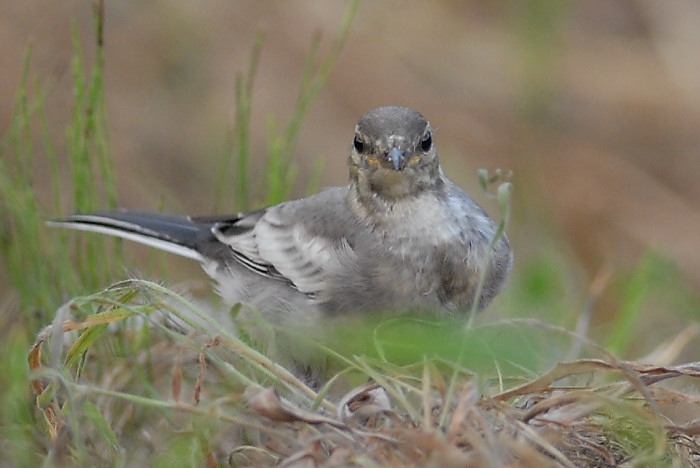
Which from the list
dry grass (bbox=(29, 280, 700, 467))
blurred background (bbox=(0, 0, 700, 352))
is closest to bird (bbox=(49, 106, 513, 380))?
dry grass (bbox=(29, 280, 700, 467))

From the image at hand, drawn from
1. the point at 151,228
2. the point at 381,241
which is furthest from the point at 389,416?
the point at 151,228

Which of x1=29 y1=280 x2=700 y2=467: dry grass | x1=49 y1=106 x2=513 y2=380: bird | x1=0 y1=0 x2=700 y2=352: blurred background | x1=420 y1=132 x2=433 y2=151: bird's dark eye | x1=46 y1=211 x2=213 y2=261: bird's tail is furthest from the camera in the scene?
x1=0 y1=0 x2=700 y2=352: blurred background

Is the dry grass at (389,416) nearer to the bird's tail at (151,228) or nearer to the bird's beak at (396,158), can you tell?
the bird's beak at (396,158)

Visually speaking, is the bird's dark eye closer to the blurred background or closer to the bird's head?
the bird's head

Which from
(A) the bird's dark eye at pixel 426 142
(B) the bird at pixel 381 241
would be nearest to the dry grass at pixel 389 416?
(B) the bird at pixel 381 241

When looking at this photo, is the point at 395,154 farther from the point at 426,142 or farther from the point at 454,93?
the point at 454,93

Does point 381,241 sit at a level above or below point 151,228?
above

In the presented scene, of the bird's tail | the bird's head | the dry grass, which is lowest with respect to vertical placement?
the bird's tail

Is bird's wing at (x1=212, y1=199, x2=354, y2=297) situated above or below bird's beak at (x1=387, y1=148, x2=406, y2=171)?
below
